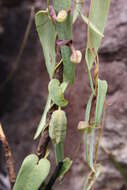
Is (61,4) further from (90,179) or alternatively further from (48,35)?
(90,179)

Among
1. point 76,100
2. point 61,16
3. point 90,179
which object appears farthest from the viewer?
point 76,100

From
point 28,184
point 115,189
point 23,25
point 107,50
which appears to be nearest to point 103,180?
point 115,189

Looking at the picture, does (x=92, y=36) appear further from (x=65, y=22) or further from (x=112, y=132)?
(x=112, y=132)

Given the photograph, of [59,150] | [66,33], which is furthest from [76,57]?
[59,150]

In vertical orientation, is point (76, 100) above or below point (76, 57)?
below

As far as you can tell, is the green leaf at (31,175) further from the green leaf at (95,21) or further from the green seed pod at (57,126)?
the green leaf at (95,21)

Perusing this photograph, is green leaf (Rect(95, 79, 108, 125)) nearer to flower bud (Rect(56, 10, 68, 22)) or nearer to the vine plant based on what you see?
the vine plant

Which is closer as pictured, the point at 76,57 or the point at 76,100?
the point at 76,57

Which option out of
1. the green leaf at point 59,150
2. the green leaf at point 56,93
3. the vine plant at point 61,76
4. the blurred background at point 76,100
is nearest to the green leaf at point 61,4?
the vine plant at point 61,76

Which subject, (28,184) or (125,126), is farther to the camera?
(125,126)
